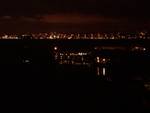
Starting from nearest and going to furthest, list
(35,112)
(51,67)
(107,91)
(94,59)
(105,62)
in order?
(35,112) < (107,91) < (51,67) < (105,62) < (94,59)

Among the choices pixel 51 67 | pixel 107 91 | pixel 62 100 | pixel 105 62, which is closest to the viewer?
pixel 62 100

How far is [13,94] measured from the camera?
30.3 ft

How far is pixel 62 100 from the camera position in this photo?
26.9ft

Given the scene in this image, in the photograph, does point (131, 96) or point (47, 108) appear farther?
point (131, 96)

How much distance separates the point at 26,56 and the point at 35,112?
1647 cm

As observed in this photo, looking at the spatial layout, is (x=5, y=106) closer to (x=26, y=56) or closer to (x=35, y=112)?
(x=35, y=112)

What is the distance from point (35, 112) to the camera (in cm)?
704

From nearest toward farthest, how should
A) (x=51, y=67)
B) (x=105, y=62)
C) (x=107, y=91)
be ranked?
(x=107, y=91) < (x=51, y=67) < (x=105, y=62)

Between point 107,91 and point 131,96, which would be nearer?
point 131,96

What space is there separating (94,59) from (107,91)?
1339cm

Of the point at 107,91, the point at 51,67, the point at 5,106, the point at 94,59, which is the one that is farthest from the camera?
the point at 94,59

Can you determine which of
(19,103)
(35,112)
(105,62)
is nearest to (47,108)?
(35,112)

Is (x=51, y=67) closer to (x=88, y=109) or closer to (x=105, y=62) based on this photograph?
(x=105, y=62)

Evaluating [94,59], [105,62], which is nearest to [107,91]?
[105,62]
